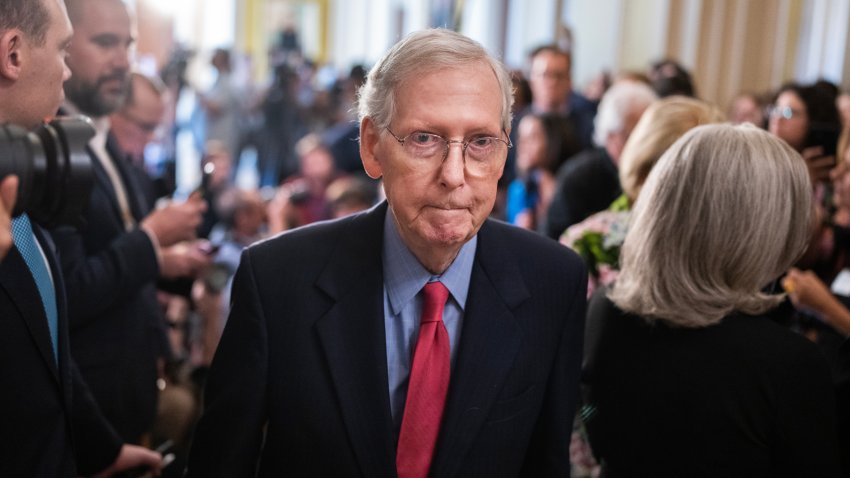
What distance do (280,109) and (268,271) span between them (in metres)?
10.6

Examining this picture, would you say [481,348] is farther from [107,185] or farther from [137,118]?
[137,118]

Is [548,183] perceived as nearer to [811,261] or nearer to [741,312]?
[811,261]

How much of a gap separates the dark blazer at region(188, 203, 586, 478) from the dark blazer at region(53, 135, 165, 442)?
0.81 metres

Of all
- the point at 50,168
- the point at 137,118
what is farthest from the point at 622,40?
the point at 50,168

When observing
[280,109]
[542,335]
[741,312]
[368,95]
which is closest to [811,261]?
[741,312]

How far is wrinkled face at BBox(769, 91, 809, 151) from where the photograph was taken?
381cm

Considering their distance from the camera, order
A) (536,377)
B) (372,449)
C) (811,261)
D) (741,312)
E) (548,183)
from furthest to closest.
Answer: (548,183), (811,261), (741,312), (536,377), (372,449)

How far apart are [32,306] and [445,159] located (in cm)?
77

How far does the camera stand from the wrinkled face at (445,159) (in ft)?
4.96

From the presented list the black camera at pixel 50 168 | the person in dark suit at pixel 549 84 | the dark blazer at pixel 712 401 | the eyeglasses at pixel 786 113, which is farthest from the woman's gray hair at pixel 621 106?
the black camera at pixel 50 168

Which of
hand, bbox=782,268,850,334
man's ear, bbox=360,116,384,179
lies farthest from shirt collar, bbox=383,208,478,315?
hand, bbox=782,268,850,334

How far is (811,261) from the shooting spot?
3102mm

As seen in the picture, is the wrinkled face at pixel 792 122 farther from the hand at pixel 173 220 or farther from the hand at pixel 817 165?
the hand at pixel 173 220

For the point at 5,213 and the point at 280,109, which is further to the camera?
the point at 280,109
